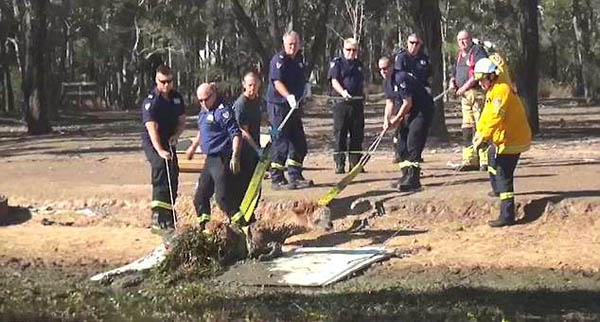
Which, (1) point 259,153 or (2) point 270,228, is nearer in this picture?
(1) point 259,153

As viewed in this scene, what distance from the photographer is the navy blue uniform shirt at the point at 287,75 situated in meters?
13.6

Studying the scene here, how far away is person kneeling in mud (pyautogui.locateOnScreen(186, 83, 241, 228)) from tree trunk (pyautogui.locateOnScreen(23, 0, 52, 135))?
2152cm

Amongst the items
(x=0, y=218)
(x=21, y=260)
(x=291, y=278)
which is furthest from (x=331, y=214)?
(x=0, y=218)

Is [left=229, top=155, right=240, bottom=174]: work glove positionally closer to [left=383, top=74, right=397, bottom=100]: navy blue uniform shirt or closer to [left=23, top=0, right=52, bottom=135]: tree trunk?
[left=383, top=74, right=397, bottom=100]: navy blue uniform shirt

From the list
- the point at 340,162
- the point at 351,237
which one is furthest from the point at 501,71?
the point at 340,162

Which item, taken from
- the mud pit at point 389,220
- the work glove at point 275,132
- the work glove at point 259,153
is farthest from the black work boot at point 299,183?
the work glove at point 259,153

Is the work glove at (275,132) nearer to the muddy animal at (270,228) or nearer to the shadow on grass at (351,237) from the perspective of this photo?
the muddy animal at (270,228)

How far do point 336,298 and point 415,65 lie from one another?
4.88m

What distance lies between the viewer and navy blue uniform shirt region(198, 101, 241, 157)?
1164cm

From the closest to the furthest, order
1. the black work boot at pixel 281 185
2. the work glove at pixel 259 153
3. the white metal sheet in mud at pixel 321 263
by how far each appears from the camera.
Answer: the white metal sheet in mud at pixel 321 263 < the work glove at pixel 259 153 < the black work boot at pixel 281 185

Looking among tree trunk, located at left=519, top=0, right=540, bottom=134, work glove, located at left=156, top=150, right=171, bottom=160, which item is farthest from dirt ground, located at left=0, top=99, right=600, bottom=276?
tree trunk, located at left=519, top=0, right=540, bottom=134

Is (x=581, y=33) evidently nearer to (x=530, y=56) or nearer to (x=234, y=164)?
(x=530, y=56)

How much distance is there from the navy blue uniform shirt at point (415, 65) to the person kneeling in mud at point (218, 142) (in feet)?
8.68

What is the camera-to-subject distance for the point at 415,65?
1353cm
